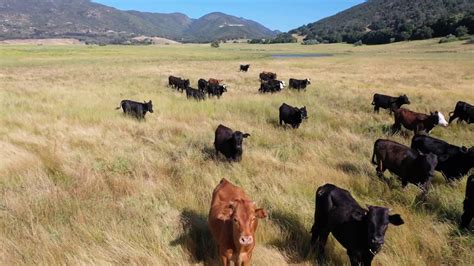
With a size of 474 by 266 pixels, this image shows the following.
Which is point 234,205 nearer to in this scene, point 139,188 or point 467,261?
point 467,261

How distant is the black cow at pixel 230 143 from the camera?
8.56m

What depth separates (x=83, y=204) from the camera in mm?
5660

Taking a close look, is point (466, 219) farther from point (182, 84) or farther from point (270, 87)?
point (182, 84)

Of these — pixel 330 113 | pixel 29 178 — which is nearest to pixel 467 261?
pixel 29 178

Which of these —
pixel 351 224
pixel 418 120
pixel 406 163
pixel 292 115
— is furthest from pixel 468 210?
pixel 292 115

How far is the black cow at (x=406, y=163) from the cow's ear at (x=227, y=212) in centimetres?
382

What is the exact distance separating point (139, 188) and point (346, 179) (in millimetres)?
3767

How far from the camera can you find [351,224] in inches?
174

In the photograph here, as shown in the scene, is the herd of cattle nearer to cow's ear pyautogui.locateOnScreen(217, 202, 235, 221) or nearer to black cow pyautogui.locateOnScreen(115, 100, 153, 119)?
cow's ear pyautogui.locateOnScreen(217, 202, 235, 221)

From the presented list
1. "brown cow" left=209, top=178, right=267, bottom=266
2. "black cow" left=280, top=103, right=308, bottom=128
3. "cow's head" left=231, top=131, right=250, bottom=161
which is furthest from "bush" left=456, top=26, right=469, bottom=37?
"brown cow" left=209, top=178, right=267, bottom=266

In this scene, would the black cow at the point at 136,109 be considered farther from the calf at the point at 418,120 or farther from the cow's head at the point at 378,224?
the cow's head at the point at 378,224

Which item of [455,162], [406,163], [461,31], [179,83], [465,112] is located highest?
[406,163]

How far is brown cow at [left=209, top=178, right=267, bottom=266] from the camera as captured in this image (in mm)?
3619

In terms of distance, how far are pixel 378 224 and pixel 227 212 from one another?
→ 5.11 ft
